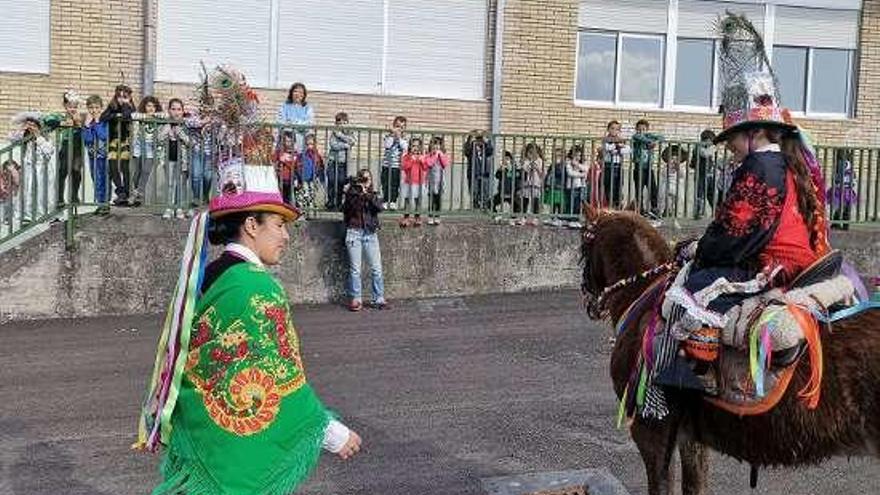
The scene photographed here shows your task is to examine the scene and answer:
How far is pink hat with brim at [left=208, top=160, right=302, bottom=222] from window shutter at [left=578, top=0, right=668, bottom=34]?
51.2 feet

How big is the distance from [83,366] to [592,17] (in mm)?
12439

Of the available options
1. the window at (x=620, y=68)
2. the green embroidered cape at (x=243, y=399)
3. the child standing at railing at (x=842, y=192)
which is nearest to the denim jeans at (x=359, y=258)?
the child standing at railing at (x=842, y=192)

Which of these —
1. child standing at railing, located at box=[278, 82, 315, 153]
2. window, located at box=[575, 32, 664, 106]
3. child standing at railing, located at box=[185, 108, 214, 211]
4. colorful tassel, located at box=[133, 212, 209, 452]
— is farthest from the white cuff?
window, located at box=[575, 32, 664, 106]

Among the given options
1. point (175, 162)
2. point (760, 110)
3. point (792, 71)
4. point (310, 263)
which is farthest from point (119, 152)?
point (792, 71)

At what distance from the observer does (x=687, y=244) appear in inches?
230

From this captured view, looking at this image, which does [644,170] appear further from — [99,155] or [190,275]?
[190,275]

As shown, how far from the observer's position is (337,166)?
1352cm

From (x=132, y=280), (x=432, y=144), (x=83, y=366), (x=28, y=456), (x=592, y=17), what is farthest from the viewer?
(x=592, y=17)

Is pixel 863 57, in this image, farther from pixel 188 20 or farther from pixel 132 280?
pixel 132 280

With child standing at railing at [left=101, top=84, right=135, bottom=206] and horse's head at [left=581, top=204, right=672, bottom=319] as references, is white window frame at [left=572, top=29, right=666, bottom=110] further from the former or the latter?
horse's head at [left=581, top=204, right=672, bottom=319]

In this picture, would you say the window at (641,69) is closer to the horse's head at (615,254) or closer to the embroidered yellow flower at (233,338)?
the horse's head at (615,254)

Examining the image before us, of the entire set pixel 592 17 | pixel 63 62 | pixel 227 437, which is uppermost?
pixel 592 17

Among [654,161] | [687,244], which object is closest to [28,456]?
[687,244]

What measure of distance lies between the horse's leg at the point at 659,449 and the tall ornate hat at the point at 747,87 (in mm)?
1626
